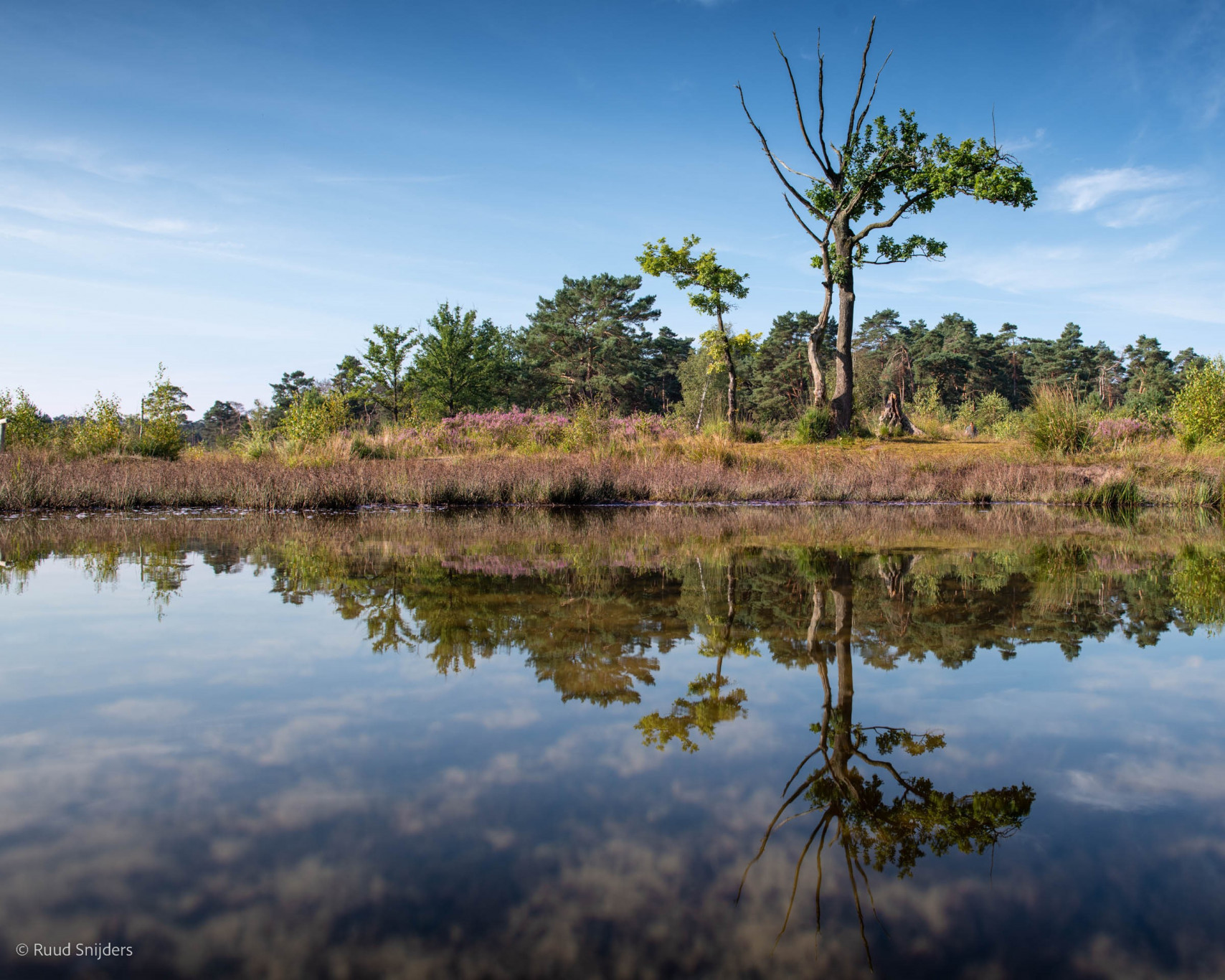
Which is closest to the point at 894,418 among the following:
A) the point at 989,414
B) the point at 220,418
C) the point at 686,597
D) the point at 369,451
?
the point at 369,451

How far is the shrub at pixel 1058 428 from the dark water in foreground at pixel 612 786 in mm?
12961

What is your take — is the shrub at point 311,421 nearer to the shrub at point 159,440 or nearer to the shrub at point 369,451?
the shrub at point 369,451

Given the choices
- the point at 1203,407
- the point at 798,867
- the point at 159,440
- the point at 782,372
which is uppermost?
the point at 782,372

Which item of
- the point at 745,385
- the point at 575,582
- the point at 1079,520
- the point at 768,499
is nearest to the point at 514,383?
the point at 745,385

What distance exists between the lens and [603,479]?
13844 millimetres

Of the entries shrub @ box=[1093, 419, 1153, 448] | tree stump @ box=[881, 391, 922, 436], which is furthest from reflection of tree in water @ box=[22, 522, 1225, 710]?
tree stump @ box=[881, 391, 922, 436]

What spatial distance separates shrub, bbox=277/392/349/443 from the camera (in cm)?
1862

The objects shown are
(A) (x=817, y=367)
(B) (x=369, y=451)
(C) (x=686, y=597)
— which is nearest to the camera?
(C) (x=686, y=597)

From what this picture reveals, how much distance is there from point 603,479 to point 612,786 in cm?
1178

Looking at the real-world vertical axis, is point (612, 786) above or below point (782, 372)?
below

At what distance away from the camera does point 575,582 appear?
212 inches

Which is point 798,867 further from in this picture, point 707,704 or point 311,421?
point 311,421

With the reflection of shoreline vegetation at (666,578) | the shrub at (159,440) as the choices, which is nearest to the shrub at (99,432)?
the shrub at (159,440)

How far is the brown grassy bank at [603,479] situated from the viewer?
12.5m
